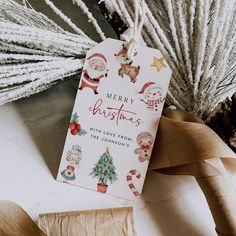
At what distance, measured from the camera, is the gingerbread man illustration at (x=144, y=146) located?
0.62 metres

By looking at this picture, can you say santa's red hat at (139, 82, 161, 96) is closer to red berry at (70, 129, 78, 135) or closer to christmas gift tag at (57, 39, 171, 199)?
christmas gift tag at (57, 39, 171, 199)

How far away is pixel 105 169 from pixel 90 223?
0.24 ft

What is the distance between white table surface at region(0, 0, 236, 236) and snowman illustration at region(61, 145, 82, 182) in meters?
0.02

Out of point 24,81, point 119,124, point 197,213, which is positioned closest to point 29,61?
point 24,81

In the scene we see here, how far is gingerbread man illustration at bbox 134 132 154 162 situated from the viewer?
2.04 ft

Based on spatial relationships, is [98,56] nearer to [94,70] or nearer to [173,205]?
[94,70]

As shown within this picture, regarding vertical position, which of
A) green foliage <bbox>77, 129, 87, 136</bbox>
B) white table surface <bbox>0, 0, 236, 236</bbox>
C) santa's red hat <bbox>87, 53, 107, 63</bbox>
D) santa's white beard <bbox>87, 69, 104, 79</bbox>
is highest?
santa's red hat <bbox>87, 53, 107, 63</bbox>

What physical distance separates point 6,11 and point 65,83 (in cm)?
14

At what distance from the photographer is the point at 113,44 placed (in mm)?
600

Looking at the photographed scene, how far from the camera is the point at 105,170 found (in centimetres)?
63

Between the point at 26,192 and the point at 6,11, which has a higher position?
the point at 6,11

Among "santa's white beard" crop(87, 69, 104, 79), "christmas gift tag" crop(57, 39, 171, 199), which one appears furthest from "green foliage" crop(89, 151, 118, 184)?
"santa's white beard" crop(87, 69, 104, 79)

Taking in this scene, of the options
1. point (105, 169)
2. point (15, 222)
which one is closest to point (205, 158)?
point (105, 169)

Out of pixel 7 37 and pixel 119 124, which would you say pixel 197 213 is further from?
pixel 7 37
